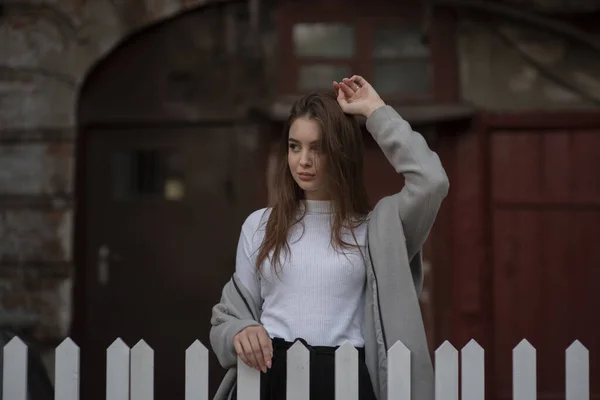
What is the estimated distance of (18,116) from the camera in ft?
17.3

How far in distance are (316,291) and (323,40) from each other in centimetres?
332

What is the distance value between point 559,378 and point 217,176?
7.71 ft

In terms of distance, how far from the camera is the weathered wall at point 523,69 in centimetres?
514

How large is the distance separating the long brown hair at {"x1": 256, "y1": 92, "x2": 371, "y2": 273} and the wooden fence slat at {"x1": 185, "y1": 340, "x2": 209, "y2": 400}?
32 cm

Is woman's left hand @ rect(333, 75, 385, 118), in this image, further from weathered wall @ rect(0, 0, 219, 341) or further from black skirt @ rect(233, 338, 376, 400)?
weathered wall @ rect(0, 0, 219, 341)

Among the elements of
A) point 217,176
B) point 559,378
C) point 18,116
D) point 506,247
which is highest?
point 18,116

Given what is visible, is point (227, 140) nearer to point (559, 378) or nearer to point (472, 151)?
point (472, 151)

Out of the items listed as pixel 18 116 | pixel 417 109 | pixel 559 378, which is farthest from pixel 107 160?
pixel 559 378

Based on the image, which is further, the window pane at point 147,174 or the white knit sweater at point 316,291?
the window pane at point 147,174

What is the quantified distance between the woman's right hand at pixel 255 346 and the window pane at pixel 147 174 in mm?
3318

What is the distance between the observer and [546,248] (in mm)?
5152

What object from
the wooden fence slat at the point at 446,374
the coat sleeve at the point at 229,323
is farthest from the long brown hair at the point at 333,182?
the wooden fence slat at the point at 446,374

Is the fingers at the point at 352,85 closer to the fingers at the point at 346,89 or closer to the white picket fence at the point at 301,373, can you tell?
the fingers at the point at 346,89

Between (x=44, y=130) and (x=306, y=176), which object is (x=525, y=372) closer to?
A: (x=306, y=176)
